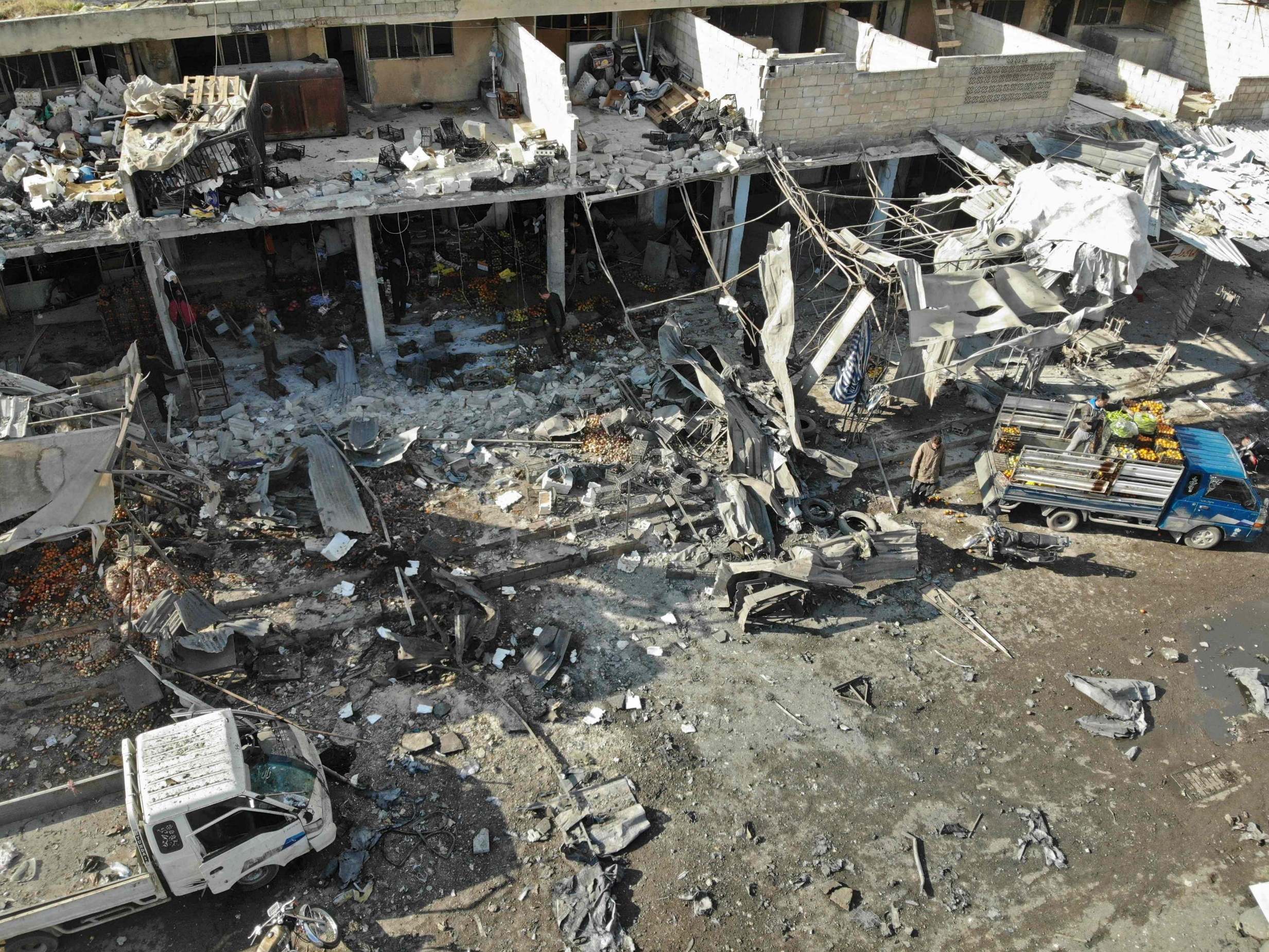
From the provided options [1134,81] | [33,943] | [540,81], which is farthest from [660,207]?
[33,943]

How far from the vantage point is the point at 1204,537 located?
15039 mm

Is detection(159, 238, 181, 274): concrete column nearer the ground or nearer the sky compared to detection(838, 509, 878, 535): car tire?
nearer the sky

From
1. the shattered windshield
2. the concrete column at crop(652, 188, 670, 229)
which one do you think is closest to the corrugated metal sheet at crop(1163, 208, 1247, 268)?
the concrete column at crop(652, 188, 670, 229)

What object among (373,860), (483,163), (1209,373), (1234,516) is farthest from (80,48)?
(1209,373)

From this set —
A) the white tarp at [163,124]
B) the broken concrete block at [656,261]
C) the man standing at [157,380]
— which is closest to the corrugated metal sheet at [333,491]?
the man standing at [157,380]

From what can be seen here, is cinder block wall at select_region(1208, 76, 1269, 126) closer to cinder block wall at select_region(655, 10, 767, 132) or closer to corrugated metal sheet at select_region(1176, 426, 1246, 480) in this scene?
corrugated metal sheet at select_region(1176, 426, 1246, 480)

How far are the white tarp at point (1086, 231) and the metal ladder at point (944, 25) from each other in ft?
25.7

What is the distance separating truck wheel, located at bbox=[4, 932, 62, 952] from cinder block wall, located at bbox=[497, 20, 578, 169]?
13.8m

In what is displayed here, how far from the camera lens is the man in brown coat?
15133 millimetres

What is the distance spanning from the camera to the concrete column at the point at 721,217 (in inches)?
779

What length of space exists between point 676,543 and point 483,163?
8.34 meters

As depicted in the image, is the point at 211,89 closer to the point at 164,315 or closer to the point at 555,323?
the point at 164,315

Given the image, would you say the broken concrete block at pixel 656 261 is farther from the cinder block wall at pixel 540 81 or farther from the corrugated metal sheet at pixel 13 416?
the corrugated metal sheet at pixel 13 416

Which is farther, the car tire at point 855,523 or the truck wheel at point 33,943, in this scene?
the car tire at point 855,523
